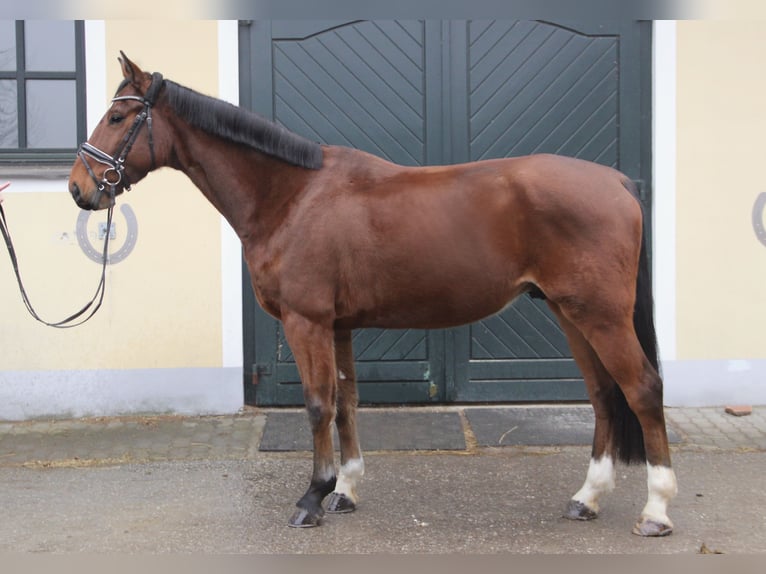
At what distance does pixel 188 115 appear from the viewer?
382 cm

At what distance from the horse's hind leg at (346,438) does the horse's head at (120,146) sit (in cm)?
134

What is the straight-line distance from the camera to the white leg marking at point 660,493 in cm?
356

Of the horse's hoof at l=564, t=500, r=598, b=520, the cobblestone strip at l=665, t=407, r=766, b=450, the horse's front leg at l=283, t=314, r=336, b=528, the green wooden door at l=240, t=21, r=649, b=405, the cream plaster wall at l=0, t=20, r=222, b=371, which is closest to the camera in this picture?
the horse's front leg at l=283, t=314, r=336, b=528

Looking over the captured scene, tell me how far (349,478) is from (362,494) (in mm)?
283

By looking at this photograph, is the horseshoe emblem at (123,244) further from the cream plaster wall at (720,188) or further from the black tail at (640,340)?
the cream plaster wall at (720,188)

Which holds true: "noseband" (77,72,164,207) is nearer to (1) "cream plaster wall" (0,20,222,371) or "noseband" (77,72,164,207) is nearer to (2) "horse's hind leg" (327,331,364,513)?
(2) "horse's hind leg" (327,331,364,513)

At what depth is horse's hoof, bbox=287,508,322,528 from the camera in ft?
12.2

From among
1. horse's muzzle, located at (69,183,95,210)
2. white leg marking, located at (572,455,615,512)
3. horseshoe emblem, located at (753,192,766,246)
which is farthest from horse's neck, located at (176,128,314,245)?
horseshoe emblem, located at (753,192,766,246)

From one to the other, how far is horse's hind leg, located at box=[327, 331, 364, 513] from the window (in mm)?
3073

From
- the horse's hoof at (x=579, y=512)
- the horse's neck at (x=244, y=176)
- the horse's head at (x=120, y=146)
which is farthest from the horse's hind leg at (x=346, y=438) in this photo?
the horse's head at (x=120, y=146)

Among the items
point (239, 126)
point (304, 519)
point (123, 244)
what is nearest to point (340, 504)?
point (304, 519)

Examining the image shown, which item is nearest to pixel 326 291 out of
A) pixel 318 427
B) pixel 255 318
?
pixel 318 427

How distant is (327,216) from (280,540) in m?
1.55

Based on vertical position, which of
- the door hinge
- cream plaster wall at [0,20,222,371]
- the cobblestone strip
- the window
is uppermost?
the window
